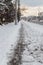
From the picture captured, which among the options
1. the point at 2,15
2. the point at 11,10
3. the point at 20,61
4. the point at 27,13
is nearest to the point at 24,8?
the point at 27,13

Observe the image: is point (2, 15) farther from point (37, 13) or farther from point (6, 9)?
point (37, 13)

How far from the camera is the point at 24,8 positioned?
113188mm

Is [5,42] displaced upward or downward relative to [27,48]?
upward

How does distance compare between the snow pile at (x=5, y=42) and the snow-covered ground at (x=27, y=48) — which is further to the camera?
the snow-covered ground at (x=27, y=48)

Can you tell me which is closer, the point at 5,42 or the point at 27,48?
the point at 27,48

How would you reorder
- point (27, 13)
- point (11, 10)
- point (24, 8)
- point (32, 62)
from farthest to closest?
point (27, 13) < point (24, 8) < point (11, 10) < point (32, 62)

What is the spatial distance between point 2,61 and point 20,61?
96 centimetres

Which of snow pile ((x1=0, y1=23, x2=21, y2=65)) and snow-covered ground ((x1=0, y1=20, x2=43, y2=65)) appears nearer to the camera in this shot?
snow pile ((x1=0, y1=23, x2=21, y2=65))

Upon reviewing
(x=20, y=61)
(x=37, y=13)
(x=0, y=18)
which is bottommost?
(x=37, y=13)

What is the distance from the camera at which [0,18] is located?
124ft

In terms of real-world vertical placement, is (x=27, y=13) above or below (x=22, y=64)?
below

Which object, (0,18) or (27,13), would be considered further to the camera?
(27,13)

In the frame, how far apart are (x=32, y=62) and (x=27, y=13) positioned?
371ft

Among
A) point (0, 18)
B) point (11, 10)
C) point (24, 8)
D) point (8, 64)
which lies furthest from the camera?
point (24, 8)
